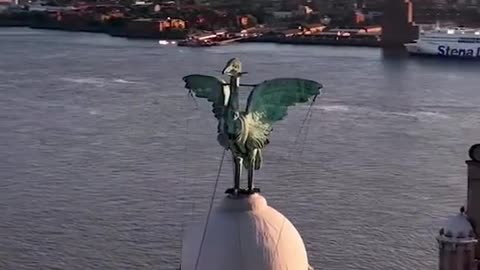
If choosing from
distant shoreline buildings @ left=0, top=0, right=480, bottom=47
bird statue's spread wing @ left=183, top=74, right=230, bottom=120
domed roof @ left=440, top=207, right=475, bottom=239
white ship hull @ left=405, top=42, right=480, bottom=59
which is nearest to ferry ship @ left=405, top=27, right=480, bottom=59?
white ship hull @ left=405, top=42, right=480, bottom=59

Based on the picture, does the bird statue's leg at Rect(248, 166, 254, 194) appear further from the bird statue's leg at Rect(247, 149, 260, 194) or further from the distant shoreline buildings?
the distant shoreline buildings

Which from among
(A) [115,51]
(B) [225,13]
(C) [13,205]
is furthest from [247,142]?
(B) [225,13]

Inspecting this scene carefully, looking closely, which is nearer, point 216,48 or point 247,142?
point 247,142

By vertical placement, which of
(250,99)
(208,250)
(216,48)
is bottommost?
(216,48)

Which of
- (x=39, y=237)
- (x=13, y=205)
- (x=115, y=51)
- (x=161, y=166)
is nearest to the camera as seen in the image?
(x=39, y=237)

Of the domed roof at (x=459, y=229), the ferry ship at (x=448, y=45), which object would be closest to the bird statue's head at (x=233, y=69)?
the domed roof at (x=459, y=229)

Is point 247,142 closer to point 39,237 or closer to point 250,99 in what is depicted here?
point 250,99

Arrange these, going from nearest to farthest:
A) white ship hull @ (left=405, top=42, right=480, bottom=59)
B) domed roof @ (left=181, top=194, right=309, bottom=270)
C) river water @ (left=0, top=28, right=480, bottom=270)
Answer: domed roof @ (left=181, top=194, right=309, bottom=270), river water @ (left=0, top=28, right=480, bottom=270), white ship hull @ (left=405, top=42, right=480, bottom=59)

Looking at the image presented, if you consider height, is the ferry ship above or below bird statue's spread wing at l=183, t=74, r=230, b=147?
below
